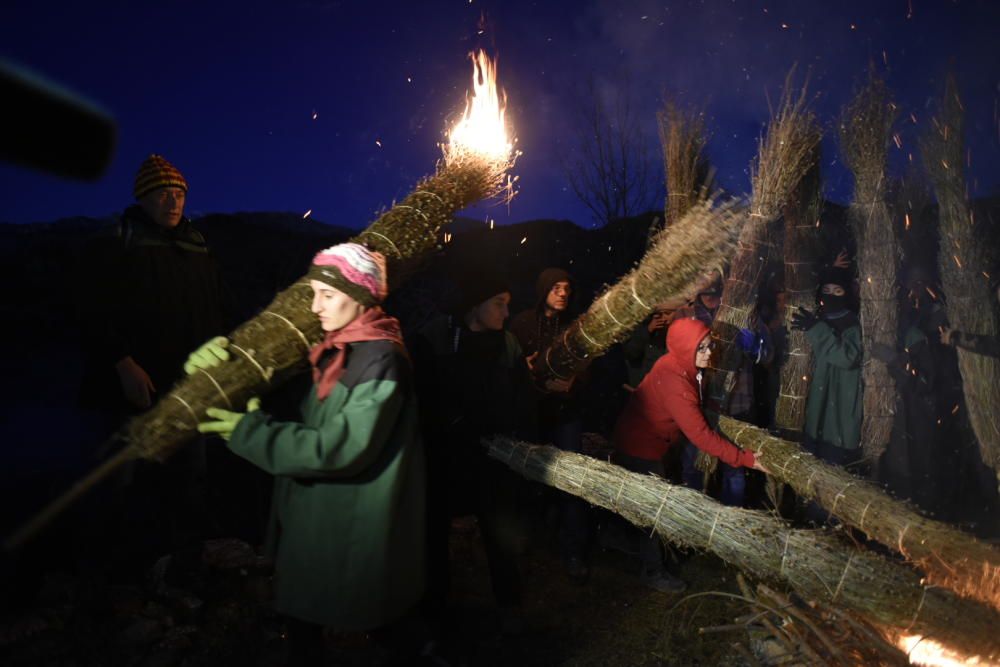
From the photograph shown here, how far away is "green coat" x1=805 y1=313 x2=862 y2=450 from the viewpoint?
4559 mm

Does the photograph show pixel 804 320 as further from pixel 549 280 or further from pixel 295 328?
pixel 295 328

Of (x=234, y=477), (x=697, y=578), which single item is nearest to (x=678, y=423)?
(x=697, y=578)

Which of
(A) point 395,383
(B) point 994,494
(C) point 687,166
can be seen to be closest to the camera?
(A) point 395,383

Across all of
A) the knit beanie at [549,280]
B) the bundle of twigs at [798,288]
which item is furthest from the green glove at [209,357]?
the bundle of twigs at [798,288]

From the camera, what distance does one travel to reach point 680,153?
16.2ft

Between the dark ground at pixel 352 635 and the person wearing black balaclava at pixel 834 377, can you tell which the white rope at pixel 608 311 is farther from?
the person wearing black balaclava at pixel 834 377

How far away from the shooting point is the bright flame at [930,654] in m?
1.99

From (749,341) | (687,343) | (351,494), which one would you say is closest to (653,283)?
(687,343)

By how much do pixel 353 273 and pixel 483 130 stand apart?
1.69 m

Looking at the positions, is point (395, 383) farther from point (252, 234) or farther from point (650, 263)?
point (252, 234)

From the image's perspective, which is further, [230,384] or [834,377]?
[834,377]

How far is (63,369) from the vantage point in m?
9.65

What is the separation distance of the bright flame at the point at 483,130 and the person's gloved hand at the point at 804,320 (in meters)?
3.07

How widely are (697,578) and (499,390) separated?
1986 millimetres
